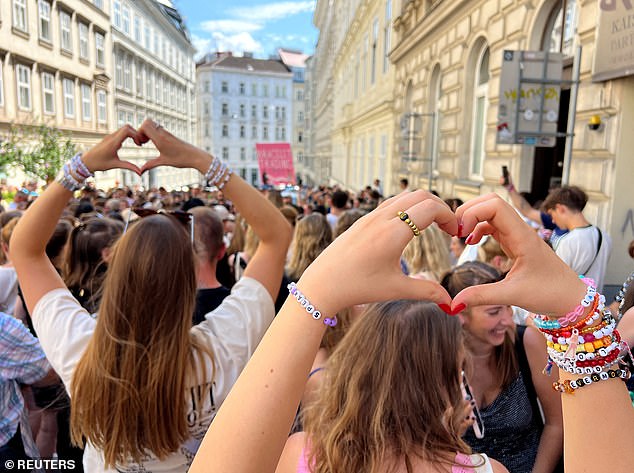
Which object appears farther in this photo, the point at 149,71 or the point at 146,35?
the point at 149,71

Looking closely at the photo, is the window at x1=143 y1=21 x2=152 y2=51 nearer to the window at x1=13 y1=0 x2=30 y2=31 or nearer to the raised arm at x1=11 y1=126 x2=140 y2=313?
the window at x1=13 y1=0 x2=30 y2=31

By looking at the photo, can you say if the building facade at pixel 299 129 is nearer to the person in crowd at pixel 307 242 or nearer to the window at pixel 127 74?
the window at pixel 127 74

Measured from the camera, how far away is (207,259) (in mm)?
2883

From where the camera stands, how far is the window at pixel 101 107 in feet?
92.4

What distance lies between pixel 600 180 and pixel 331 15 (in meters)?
41.8

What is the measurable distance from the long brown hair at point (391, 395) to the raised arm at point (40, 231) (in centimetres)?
110

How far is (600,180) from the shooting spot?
5.08m

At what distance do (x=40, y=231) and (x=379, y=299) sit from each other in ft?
5.11

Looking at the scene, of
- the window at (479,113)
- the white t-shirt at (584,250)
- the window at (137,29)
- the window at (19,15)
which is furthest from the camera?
the window at (137,29)

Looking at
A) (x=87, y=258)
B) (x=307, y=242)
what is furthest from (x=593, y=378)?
(x=307, y=242)

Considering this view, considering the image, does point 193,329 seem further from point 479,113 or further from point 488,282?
point 479,113

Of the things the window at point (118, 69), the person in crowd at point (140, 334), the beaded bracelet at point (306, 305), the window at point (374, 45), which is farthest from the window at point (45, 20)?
the beaded bracelet at point (306, 305)

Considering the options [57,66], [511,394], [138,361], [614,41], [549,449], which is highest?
[57,66]

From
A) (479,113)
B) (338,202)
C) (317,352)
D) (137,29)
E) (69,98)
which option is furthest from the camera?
(137,29)
